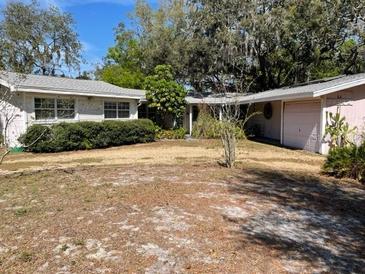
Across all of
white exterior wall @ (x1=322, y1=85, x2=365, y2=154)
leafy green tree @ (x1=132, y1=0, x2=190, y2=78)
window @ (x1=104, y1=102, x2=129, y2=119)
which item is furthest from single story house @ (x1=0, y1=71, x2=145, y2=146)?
white exterior wall @ (x1=322, y1=85, x2=365, y2=154)

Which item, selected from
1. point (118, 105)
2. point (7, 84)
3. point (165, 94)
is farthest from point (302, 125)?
point (7, 84)

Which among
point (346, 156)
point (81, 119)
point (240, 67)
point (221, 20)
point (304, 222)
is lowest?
point (304, 222)

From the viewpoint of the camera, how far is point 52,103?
1518cm

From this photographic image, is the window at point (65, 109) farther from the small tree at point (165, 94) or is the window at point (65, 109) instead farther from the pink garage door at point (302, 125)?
the pink garage door at point (302, 125)

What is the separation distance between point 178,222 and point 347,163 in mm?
5979

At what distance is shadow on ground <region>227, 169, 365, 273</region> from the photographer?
13.0ft

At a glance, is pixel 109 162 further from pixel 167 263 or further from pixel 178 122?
pixel 178 122

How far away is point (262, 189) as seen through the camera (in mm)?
7137

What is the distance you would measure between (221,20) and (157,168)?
15.6 m

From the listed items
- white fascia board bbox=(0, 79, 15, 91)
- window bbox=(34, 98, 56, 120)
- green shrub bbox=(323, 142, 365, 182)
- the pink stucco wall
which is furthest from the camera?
the pink stucco wall

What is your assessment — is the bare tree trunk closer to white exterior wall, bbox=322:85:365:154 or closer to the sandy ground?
the sandy ground

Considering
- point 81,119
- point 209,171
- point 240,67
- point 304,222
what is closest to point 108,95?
point 81,119

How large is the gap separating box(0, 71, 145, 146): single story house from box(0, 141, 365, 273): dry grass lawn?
5.62 metres

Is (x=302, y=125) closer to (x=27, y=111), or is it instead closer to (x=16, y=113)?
(x=27, y=111)
